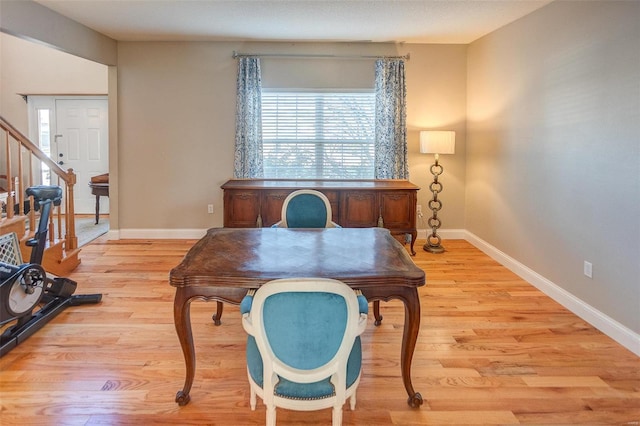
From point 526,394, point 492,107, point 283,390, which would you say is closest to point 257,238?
point 283,390

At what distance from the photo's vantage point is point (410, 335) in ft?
6.73

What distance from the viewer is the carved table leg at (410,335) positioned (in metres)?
1.97

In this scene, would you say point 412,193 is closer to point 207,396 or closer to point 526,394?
point 526,394

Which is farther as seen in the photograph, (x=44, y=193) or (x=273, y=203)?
(x=273, y=203)

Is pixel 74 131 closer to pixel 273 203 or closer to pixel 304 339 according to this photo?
pixel 273 203

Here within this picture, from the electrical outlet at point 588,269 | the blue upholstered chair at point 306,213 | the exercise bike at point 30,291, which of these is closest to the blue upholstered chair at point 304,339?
the blue upholstered chair at point 306,213

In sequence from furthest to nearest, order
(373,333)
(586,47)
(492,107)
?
(492,107), (586,47), (373,333)

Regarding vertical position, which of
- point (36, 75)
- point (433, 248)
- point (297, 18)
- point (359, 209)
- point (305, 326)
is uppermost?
point (36, 75)

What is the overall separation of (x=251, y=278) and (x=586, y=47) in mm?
3024

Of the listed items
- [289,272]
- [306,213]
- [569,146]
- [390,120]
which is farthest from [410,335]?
[390,120]

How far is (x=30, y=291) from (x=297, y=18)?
3.27m

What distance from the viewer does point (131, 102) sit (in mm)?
5309

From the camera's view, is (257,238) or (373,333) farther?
(373,333)

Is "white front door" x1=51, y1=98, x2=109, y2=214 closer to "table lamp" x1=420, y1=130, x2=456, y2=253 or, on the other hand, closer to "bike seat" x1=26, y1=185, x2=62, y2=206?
"bike seat" x1=26, y1=185, x2=62, y2=206
